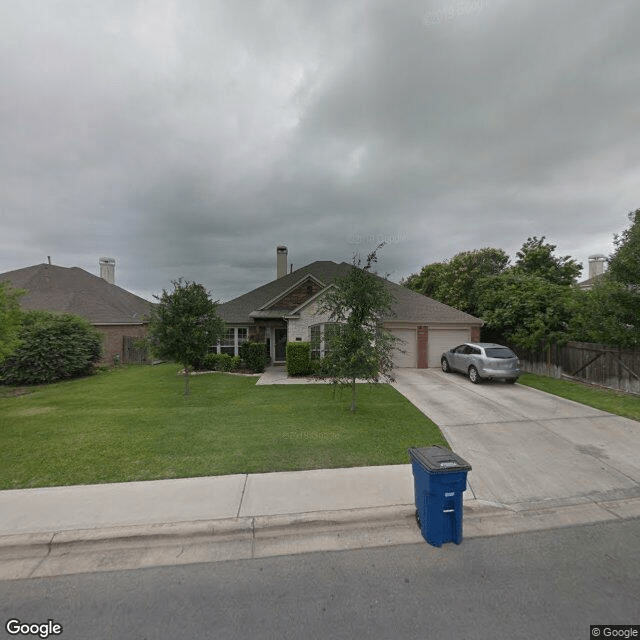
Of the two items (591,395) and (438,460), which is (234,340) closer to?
(591,395)

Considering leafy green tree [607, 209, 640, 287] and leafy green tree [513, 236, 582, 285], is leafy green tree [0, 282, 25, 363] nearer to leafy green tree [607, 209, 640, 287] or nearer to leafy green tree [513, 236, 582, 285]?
leafy green tree [607, 209, 640, 287]

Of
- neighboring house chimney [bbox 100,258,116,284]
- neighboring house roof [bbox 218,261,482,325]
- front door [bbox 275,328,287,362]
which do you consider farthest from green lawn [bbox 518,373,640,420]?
neighboring house chimney [bbox 100,258,116,284]

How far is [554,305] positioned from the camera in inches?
555

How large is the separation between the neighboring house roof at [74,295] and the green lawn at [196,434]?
11.2 metres

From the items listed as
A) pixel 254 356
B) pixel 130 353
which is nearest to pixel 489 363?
pixel 254 356

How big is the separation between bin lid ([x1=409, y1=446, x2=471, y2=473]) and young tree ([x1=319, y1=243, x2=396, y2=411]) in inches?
159

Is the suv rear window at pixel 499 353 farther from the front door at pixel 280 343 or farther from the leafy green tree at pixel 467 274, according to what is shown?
the front door at pixel 280 343

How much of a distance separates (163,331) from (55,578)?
8.40 metres

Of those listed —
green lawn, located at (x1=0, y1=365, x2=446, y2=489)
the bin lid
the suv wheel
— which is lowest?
green lawn, located at (x1=0, y1=365, x2=446, y2=489)

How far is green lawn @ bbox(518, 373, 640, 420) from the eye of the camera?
8844 mm

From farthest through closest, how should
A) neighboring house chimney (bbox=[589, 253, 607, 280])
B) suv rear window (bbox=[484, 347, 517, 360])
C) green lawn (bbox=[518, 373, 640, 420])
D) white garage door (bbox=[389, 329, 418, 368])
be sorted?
neighboring house chimney (bbox=[589, 253, 607, 280]), white garage door (bbox=[389, 329, 418, 368]), suv rear window (bbox=[484, 347, 517, 360]), green lawn (bbox=[518, 373, 640, 420])

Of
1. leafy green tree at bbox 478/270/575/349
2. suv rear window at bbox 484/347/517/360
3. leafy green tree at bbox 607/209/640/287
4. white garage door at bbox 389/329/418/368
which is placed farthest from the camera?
white garage door at bbox 389/329/418/368

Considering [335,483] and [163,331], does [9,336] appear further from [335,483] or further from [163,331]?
[335,483]

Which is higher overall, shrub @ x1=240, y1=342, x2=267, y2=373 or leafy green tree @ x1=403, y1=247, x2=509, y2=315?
leafy green tree @ x1=403, y1=247, x2=509, y2=315
